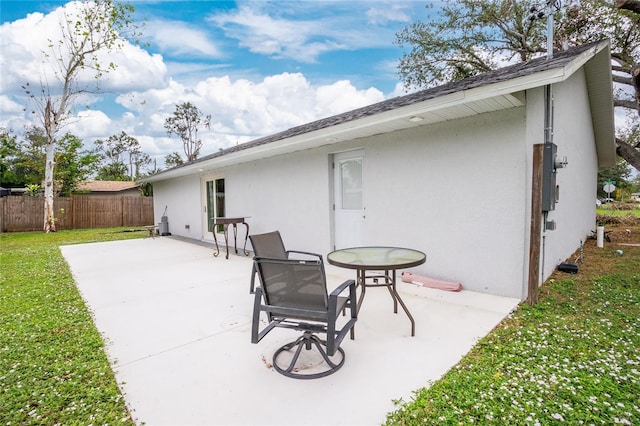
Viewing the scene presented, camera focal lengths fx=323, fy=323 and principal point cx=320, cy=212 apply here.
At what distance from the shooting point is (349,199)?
633 centimetres

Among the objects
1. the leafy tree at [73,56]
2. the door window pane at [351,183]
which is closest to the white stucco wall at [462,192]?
the door window pane at [351,183]

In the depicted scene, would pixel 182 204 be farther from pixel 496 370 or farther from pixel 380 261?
pixel 496 370

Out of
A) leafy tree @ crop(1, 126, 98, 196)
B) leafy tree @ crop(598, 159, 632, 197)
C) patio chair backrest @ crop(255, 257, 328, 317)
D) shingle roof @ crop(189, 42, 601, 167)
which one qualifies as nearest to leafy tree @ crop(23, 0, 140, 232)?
leafy tree @ crop(1, 126, 98, 196)

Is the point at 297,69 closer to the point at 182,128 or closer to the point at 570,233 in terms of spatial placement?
the point at 570,233

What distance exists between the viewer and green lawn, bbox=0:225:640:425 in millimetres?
2002

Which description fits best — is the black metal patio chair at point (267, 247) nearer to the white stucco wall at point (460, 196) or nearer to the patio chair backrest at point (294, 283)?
the patio chair backrest at point (294, 283)

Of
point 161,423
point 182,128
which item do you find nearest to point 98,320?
point 161,423

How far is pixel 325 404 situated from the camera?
2.13 metres

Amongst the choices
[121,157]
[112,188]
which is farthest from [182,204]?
[121,157]

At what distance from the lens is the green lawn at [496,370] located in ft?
6.57

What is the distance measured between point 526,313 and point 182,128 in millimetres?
31909

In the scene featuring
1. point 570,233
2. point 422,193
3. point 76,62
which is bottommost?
point 570,233

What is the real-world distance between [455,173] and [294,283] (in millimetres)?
3259

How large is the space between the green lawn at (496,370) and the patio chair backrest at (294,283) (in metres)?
0.89
